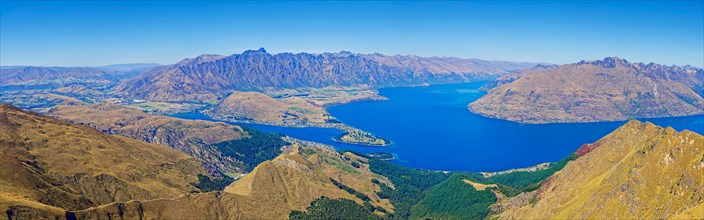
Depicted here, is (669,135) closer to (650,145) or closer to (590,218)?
(650,145)

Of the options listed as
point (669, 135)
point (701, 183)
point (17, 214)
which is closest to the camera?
point (701, 183)

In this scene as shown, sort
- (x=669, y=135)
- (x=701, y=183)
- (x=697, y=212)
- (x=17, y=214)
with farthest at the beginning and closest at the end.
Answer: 1. (x=669, y=135)
2. (x=17, y=214)
3. (x=701, y=183)
4. (x=697, y=212)

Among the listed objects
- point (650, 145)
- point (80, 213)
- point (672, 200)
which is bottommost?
point (80, 213)

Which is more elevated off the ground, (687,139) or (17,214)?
(687,139)

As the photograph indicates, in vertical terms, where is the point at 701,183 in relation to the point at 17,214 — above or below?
above

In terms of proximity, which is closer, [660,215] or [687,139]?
[660,215]

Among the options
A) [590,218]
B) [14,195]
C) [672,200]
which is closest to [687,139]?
[672,200]

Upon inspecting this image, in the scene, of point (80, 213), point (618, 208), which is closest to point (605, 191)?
point (618, 208)

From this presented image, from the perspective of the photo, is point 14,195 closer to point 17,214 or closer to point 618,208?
point 17,214

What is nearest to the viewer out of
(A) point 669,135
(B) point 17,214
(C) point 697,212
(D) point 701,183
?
(C) point 697,212
